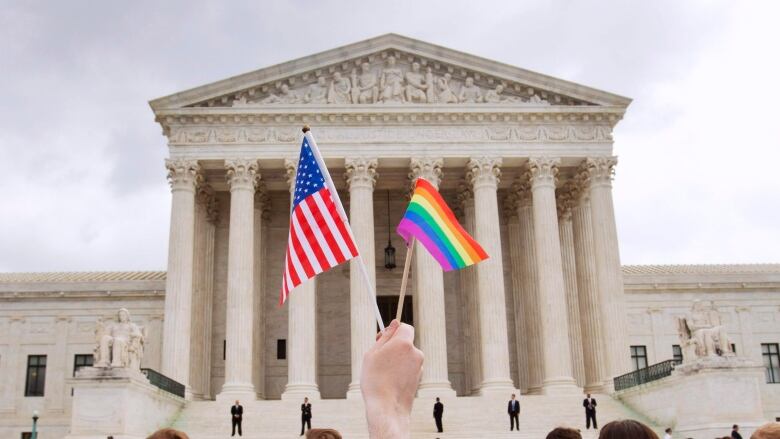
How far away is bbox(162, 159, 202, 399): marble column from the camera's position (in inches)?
1513

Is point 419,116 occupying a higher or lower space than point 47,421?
higher

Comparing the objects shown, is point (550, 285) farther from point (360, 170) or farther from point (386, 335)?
point (386, 335)

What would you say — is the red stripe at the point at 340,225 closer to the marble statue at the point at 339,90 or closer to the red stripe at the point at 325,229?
the red stripe at the point at 325,229

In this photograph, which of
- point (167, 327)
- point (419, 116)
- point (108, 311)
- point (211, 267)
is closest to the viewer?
point (167, 327)

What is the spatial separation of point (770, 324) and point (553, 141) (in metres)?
19.8

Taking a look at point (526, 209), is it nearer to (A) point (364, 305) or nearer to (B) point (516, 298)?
(B) point (516, 298)

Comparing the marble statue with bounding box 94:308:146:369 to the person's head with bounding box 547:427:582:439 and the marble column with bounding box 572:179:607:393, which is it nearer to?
the marble column with bounding box 572:179:607:393

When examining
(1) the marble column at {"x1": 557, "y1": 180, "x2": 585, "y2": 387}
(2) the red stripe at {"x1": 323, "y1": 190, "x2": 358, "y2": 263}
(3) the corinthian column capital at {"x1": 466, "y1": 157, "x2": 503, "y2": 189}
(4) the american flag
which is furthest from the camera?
(1) the marble column at {"x1": 557, "y1": 180, "x2": 585, "y2": 387}

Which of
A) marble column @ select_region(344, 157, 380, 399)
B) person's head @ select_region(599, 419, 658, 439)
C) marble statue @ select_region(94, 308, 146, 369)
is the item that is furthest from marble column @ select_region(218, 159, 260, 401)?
person's head @ select_region(599, 419, 658, 439)

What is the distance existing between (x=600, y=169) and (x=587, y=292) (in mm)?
6557

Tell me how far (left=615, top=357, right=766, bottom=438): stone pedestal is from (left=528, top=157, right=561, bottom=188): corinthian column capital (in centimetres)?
1259

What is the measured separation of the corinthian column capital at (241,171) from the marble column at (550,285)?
44.4 ft

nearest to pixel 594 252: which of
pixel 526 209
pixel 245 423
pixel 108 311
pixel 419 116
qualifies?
pixel 526 209

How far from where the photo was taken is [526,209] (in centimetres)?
4594
